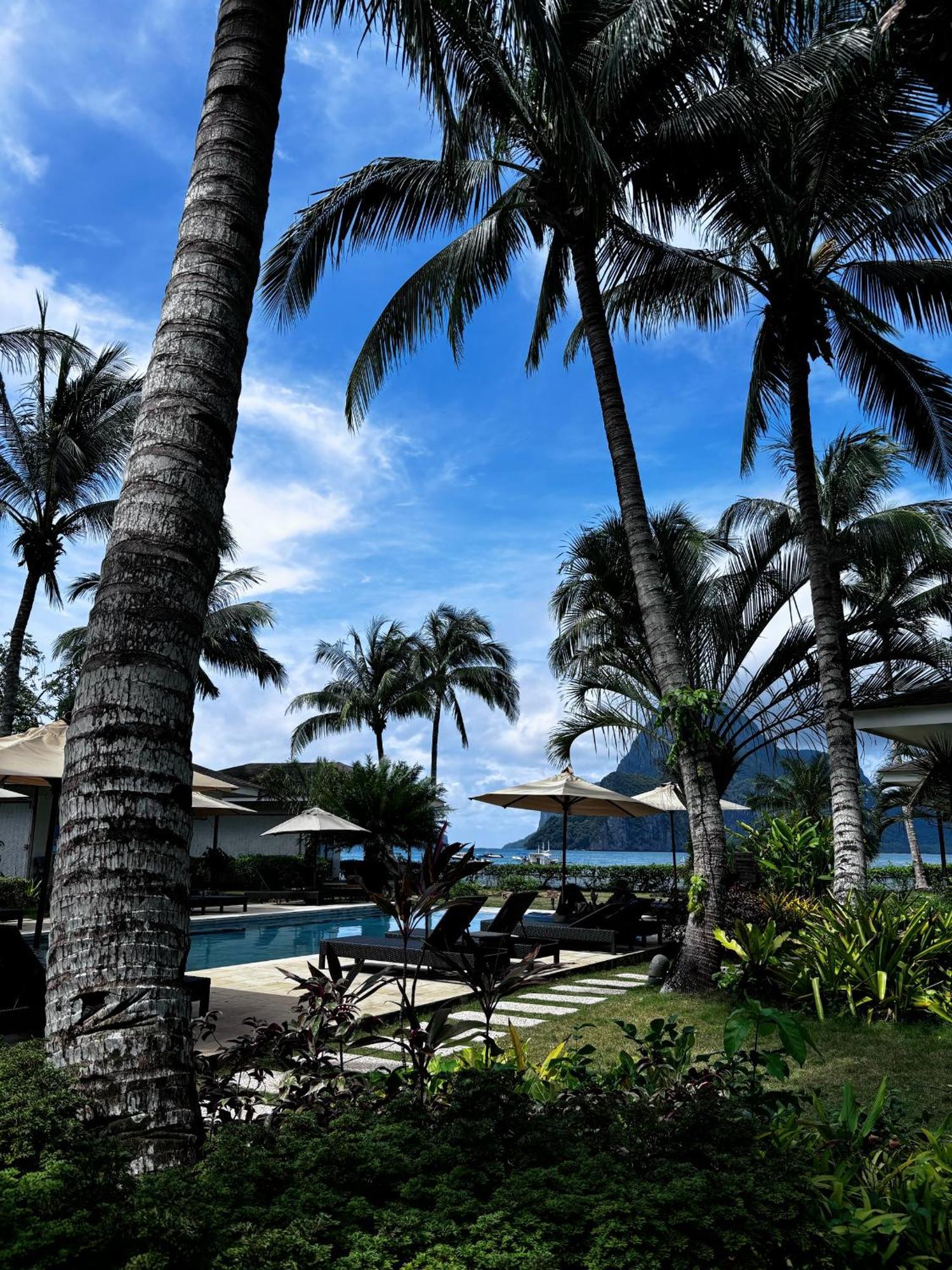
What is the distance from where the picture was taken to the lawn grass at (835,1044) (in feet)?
16.9

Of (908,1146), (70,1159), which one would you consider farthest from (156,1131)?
(908,1146)

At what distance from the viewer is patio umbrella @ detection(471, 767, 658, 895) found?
575 inches

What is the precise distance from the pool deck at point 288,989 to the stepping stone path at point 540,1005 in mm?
204

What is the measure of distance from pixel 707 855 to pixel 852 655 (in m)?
5.51

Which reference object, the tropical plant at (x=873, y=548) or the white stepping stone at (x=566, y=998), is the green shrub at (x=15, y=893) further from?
the tropical plant at (x=873, y=548)

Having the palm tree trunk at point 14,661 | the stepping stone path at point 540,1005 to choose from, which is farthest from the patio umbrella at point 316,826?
the stepping stone path at point 540,1005

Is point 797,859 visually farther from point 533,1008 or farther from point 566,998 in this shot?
point 533,1008

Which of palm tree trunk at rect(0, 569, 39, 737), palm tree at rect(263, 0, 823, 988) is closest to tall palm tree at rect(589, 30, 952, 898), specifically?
palm tree at rect(263, 0, 823, 988)

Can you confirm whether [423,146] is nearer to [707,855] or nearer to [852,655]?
[707,855]

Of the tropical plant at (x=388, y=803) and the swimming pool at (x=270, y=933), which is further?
the tropical plant at (x=388, y=803)

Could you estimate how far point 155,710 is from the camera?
2771mm

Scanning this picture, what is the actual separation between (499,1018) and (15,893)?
13.1 m

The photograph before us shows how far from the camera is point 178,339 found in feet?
10.7

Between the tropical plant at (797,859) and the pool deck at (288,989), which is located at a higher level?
the tropical plant at (797,859)
